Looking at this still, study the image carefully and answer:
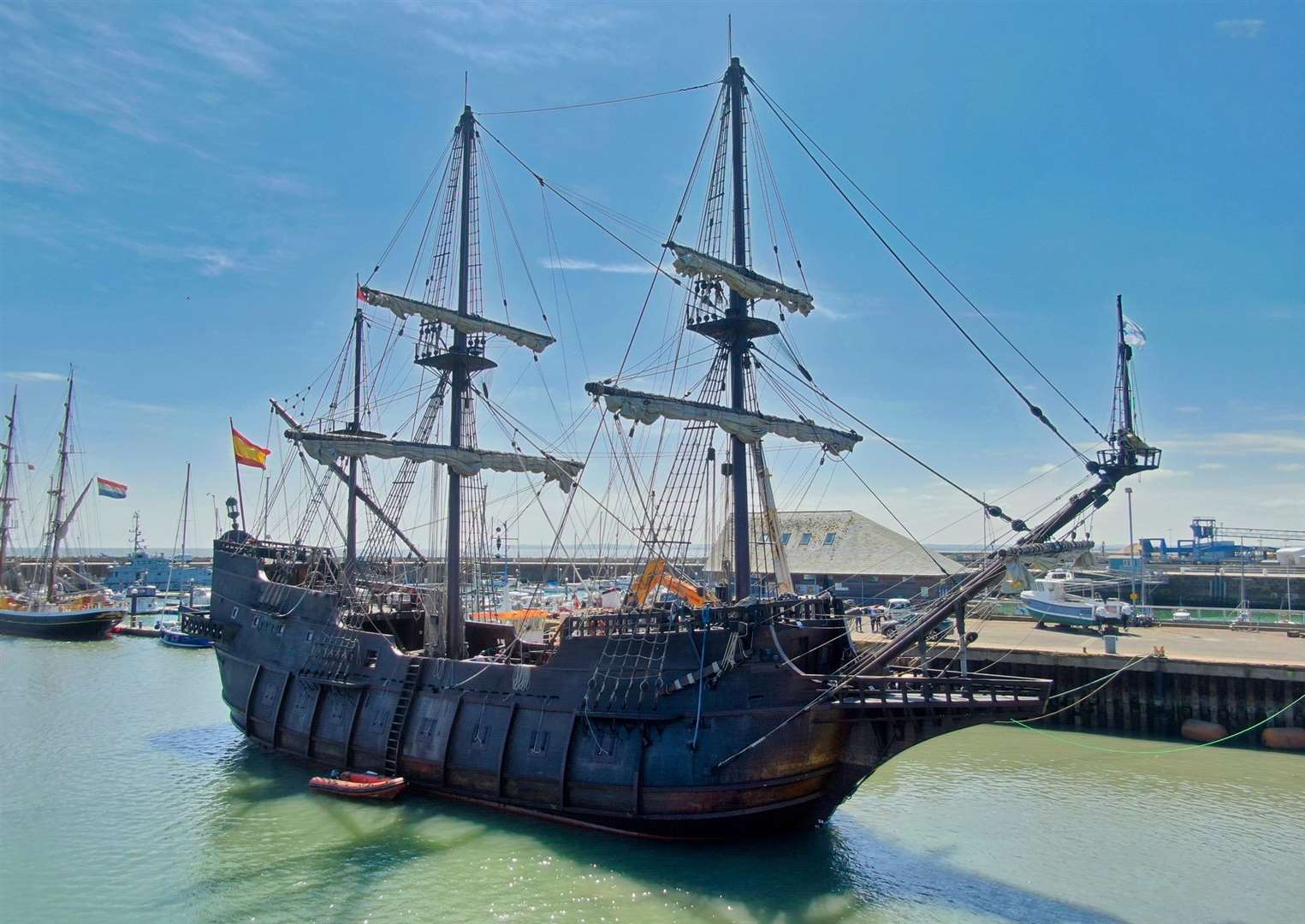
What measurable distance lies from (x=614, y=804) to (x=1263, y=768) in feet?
59.6

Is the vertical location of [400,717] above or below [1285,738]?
above

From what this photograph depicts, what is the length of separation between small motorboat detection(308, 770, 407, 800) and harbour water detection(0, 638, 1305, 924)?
0.34m

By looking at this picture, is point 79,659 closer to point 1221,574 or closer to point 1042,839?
point 1042,839

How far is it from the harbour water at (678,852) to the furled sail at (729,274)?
12030 mm

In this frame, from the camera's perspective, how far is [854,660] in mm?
16891

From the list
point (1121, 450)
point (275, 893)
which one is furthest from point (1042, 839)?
point (275, 893)

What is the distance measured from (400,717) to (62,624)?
46.5m

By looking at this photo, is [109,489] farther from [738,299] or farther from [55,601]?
[738,299]

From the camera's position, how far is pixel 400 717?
20391 mm

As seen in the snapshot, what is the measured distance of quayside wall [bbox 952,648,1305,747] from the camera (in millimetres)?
25250

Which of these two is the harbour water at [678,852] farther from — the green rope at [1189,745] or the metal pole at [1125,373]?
the metal pole at [1125,373]

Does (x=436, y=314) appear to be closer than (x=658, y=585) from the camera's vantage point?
No

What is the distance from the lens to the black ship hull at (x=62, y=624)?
53.8m

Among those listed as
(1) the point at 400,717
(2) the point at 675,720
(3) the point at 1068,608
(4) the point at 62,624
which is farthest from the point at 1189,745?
(4) the point at 62,624
